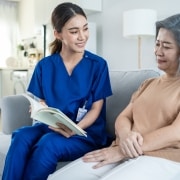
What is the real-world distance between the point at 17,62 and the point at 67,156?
198 inches

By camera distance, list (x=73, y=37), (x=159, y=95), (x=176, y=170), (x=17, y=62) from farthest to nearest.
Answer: (x=17, y=62), (x=73, y=37), (x=159, y=95), (x=176, y=170)

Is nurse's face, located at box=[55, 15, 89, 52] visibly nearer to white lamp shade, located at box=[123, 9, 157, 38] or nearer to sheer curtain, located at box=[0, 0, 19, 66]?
white lamp shade, located at box=[123, 9, 157, 38]

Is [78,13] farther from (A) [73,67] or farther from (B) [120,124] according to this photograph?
(B) [120,124]

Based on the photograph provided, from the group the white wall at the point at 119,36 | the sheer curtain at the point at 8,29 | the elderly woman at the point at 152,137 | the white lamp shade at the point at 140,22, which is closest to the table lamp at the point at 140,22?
the white lamp shade at the point at 140,22

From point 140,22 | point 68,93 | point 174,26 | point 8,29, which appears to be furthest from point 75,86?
point 8,29

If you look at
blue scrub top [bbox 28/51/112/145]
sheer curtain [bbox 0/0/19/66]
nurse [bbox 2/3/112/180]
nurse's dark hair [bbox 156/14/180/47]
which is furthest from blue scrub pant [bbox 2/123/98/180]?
sheer curtain [bbox 0/0/19/66]

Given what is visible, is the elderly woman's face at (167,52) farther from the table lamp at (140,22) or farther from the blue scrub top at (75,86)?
the table lamp at (140,22)

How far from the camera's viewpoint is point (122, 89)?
158 cm

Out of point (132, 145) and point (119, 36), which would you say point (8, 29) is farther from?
point (132, 145)

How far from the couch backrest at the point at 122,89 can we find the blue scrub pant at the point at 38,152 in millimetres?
275

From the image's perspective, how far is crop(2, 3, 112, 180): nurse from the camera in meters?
1.29

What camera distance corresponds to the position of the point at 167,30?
1121 mm

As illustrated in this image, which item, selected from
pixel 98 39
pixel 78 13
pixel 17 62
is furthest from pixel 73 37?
pixel 17 62

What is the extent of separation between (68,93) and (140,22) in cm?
152
